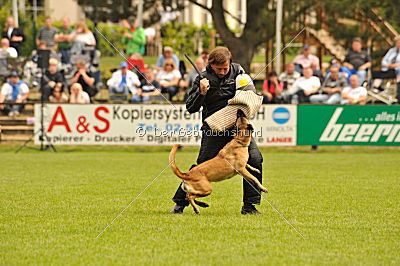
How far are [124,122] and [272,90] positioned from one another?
4.06m

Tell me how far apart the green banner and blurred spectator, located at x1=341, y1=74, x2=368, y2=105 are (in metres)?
1.05

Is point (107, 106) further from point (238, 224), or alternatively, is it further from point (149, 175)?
point (238, 224)

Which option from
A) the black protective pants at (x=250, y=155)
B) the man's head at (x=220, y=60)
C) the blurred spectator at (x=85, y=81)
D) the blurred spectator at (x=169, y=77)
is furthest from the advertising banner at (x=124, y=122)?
the man's head at (x=220, y=60)

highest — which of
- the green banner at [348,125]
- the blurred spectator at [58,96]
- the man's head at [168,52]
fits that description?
the man's head at [168,52]

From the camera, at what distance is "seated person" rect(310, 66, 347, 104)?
19.9m

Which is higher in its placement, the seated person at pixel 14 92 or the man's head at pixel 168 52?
the man's head at pixel 168 52

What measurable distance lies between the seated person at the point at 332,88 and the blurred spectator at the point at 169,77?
362 cm

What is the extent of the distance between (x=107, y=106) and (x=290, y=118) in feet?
14.5

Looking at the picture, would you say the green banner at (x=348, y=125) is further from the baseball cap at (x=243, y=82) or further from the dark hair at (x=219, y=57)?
the dark hair at (x=219, y=57)

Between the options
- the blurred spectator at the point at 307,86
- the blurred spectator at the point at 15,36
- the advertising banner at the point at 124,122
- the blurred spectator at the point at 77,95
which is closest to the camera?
the advertising banner at the point at 124,122

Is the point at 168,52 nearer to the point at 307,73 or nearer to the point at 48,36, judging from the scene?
the point at 307,73

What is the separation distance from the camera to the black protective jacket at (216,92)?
8.04 m

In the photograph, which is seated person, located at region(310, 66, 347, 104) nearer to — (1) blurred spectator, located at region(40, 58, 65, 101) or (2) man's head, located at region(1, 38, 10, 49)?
(1) blurred spectator, located at region(40, 58, 65, 101)

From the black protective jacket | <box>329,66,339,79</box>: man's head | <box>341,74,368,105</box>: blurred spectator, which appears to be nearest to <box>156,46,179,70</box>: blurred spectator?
<box>329,66,339,79</box>: man's head
